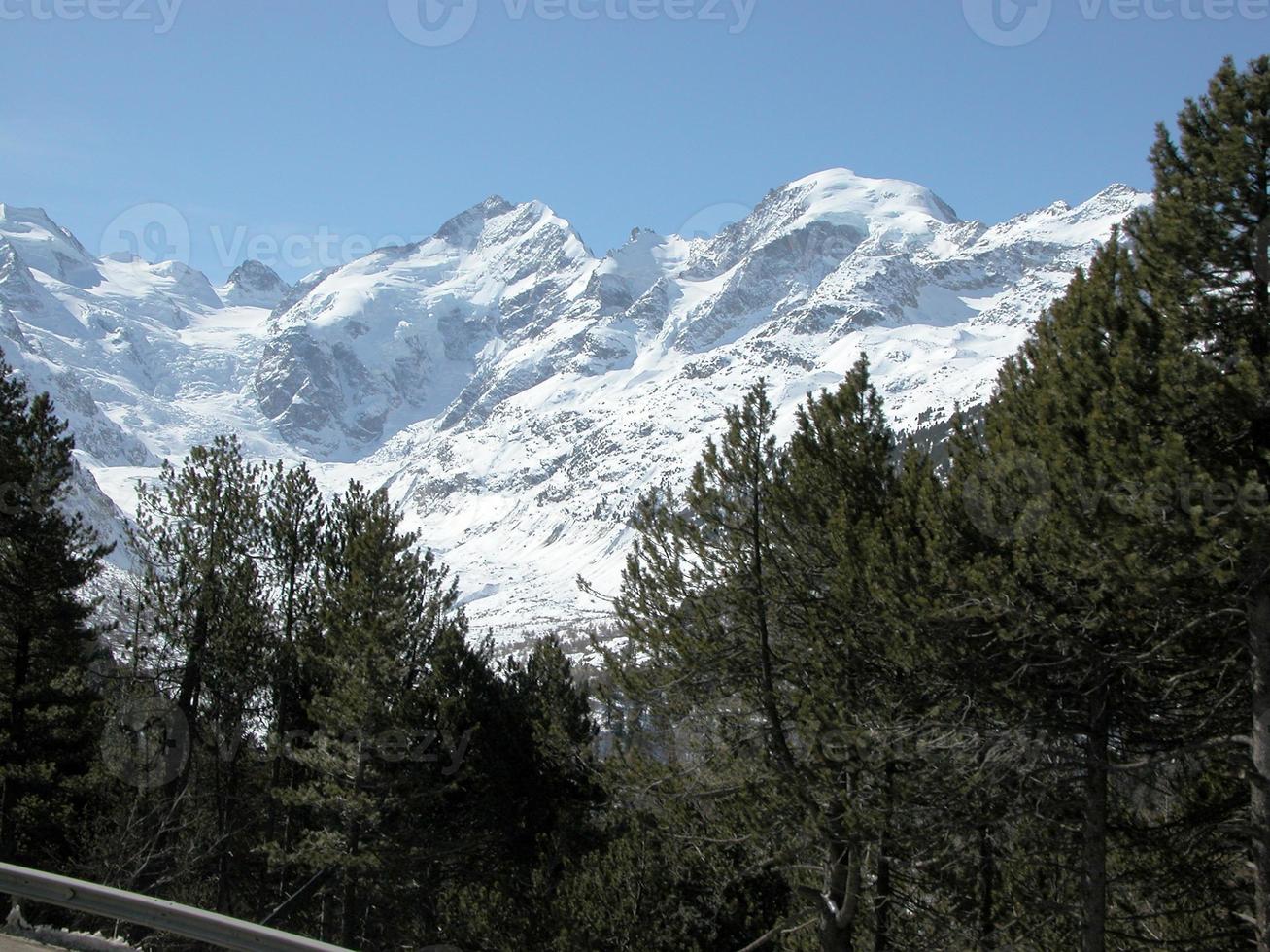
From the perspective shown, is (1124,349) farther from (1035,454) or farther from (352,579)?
(352,579)

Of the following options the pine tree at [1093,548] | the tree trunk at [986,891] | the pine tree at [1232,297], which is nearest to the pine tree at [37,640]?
the tree trunk at [986,891]

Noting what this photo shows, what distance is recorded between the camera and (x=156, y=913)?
8422 millimetres

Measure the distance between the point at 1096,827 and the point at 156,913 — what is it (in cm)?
872

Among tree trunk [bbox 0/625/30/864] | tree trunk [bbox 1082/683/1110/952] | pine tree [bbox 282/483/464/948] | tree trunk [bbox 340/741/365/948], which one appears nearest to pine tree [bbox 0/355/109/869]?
tree trunk [bbox 0/625/30/864]

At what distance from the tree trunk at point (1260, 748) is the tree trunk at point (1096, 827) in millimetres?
1429

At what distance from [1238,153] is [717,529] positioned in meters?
6.74

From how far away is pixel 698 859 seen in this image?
18.0 meters

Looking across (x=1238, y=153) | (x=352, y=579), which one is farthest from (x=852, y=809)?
(x=352, y=579)

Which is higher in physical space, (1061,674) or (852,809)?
(1061,674)

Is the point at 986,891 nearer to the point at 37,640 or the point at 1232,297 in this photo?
the point at 1232,297

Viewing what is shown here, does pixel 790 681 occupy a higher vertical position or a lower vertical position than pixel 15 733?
higher

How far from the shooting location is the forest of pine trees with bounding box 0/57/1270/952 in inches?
390

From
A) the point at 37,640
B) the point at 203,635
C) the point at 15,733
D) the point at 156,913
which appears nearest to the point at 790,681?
the point at 156,913

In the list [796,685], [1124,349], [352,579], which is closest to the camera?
[1124,349]
